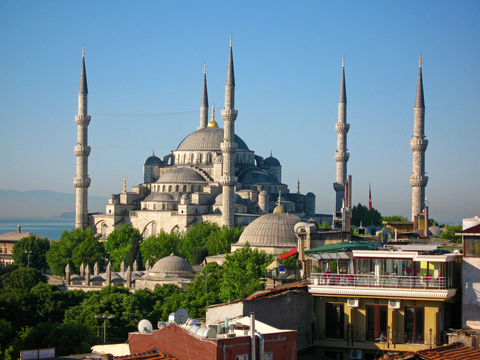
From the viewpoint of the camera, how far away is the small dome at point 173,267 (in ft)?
148

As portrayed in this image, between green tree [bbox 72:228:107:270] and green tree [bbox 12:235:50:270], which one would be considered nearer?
green tree [bbox 72:228:107:270]

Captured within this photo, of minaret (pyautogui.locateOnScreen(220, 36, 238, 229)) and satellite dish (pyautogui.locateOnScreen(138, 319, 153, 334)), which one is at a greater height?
minaret (pyautogui.locateOnScreen(220, 36, 238, 229))

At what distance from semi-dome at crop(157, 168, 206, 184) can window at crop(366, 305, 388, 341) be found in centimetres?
5201

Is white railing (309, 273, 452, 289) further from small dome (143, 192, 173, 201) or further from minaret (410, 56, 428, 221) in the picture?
small dome (143, 192, 173, 201)

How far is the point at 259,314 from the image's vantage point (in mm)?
14227

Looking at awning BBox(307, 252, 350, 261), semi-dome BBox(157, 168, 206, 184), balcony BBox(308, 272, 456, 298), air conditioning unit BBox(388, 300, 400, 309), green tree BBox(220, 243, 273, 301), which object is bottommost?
green tree BBox(220, 243, 273, 301)

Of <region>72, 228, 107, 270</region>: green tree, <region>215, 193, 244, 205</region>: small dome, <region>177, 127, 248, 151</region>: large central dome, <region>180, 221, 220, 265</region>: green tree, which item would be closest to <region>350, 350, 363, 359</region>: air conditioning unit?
<region>180, 221, 220, 265</region>: green tree

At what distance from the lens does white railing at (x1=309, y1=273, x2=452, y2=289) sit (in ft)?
49.2

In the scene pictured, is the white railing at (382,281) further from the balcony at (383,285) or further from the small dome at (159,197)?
the small dome at (159,197)

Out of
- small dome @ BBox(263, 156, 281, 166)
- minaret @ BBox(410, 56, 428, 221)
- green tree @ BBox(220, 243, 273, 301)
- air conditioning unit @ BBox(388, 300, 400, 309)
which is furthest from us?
small dome @ BBox(263, 156, 281, 166)

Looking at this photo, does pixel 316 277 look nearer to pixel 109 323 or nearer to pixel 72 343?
pixel 72 343

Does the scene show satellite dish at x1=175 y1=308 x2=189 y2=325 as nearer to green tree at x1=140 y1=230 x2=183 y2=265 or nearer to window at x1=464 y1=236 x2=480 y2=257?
window at x1=464 y1=236 x2=480 y2=257

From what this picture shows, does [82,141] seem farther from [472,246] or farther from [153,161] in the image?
[472,246]

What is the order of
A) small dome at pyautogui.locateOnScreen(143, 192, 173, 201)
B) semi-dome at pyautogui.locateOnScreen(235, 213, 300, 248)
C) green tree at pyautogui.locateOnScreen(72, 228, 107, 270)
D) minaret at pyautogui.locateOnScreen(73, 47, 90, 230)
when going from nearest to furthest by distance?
semi-dome at pyautogui.locateOnScreen(235, 213, 300, 248) → green tree at pyautogui.locateOnScreen(72, 228, 107, 270) → minaret at pyautogui.locateOnScreen(73, 47, 90, 230) → small dome at pyautogui.locateOnScreen(143, 192, 173, 201)
